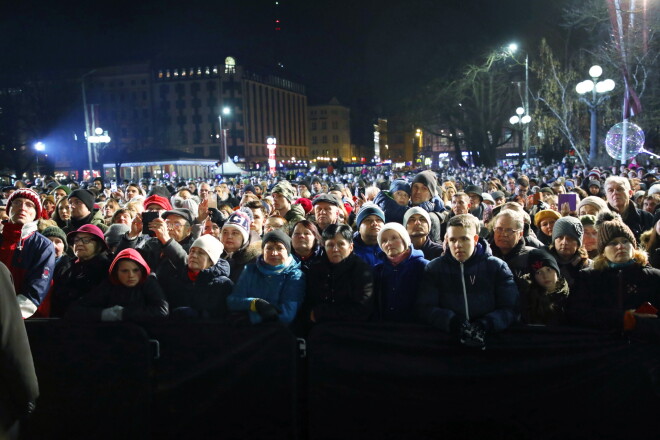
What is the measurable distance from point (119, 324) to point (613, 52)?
2152 centimetres

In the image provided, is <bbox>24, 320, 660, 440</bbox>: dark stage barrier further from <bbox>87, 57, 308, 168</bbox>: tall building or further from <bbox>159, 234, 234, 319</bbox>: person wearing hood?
<bbox>87, 57, 308, 168</bbox>: tall building

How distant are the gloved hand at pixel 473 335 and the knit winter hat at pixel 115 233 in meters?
4.53

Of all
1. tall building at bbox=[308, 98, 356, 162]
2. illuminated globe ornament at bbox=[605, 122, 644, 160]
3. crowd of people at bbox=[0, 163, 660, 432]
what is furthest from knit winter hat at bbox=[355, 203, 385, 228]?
tall building at bbox=[308, 98, 356, 162]

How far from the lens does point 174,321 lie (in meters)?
4.03

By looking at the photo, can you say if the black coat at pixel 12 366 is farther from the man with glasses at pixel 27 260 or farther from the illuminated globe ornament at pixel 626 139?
the illuminated globe ornament at pixel 626 139

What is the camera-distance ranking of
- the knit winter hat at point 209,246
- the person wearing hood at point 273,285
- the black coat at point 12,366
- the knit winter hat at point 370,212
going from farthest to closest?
1. the knit winter hat at point 370,212
2. the knit winter hat at point 209,246
3. the person wearing hood at point 273,285
4. the black coat at point 12,366

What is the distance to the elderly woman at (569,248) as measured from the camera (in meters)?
5.18

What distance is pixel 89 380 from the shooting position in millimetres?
4027

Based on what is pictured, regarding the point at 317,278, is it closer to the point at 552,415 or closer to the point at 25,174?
the point at 552,415

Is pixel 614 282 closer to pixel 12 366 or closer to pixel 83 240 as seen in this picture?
pixel 12 366

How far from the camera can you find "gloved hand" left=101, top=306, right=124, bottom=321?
425 cm

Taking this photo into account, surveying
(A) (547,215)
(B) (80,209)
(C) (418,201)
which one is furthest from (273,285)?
(B) (80,209)

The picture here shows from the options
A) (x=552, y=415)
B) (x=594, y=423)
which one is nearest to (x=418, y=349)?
(x=552, y=415)

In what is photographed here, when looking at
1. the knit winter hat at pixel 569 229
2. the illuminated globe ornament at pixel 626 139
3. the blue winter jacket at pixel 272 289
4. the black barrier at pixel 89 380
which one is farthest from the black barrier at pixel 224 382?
the illuminated globe ornament at pixel 626 139
